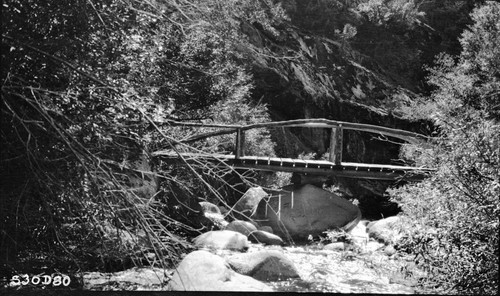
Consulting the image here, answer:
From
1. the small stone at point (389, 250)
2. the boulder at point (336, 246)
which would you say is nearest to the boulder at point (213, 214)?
the boulder at point (336, 246)

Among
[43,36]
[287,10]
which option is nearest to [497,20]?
[287,10]

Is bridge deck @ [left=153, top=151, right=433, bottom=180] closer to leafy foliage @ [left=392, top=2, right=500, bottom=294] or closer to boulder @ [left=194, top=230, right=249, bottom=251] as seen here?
leafy foliage @ [left=392, top=2, right=500, bottom=294]

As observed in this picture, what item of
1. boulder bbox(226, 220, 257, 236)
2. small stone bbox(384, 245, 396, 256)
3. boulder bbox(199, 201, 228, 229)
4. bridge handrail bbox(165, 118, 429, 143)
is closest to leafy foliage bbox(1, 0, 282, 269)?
bridge handrail bbox(165, 118, 429, 143)

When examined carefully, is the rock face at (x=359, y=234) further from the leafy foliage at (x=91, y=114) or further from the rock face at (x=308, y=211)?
the leafy foliage at (x=91, y=114)

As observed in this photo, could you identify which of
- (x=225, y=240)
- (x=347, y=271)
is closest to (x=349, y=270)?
(x=347, y=271)

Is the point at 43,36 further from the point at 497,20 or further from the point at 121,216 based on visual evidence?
the point at 497,20

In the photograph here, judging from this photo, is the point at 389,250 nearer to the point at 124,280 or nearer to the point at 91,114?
the point at 124,280
